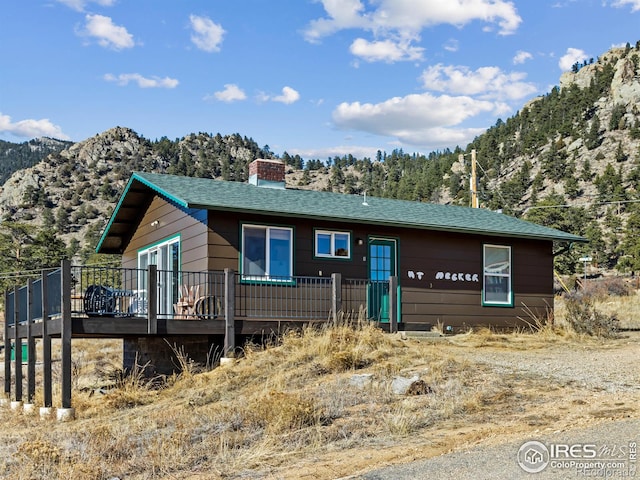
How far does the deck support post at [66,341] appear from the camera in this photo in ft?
41.0

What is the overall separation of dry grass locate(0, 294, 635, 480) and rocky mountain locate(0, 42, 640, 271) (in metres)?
46.1

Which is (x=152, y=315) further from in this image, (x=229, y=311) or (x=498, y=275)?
(x=498, y=275)

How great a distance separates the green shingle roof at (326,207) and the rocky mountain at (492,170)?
37.2 metres

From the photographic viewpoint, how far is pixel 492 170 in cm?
8444

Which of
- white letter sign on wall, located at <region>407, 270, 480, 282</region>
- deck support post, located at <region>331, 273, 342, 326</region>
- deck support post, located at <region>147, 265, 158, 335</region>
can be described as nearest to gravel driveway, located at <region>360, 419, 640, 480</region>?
deck support post, located at <region>147, 265, 158, 335</region>

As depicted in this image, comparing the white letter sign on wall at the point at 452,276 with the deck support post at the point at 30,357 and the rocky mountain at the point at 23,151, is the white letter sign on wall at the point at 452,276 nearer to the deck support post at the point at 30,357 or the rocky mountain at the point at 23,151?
the deck support post at the point at 30,357

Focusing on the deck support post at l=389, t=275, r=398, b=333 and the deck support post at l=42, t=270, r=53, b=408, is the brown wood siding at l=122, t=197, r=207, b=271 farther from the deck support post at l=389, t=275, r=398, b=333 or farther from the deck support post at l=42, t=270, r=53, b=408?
the deck support post at l=389, t=275, r=398, b=333

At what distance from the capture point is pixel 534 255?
20406 millimetres

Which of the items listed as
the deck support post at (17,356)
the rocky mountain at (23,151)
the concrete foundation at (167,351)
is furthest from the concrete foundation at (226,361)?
the rocky mountain at (23,151)

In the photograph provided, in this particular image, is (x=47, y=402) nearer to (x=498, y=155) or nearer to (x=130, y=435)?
(x=130, y=435)

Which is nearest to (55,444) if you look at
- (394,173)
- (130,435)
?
(130,435)

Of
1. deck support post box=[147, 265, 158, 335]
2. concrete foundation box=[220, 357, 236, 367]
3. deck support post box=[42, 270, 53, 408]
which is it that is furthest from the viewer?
concrete foundation box=[220, 357, 236, 367]

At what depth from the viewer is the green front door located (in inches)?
700

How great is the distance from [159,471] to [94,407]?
17.9 feet
